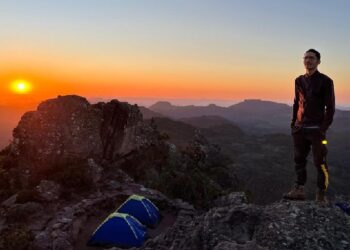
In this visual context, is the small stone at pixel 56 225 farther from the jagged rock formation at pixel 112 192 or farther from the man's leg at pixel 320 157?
the man's leg at pixel 320 157

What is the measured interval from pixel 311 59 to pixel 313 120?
5.28 ft

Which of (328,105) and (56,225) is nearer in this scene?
(328,105)

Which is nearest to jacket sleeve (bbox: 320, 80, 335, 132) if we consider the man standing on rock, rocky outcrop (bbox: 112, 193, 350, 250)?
the man standing on rock

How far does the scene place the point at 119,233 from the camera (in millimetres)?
17516

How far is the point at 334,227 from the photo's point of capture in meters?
8.57

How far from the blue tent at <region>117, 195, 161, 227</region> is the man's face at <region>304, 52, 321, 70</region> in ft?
40.9

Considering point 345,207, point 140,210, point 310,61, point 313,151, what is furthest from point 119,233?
point 310,61

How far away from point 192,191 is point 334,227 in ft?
70.5

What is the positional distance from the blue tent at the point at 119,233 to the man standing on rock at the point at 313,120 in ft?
26.4

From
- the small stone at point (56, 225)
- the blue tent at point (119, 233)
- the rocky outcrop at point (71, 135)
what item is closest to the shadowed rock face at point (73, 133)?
the rocky outcrop at point (71, 135)

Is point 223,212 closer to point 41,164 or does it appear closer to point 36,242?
point 36,242

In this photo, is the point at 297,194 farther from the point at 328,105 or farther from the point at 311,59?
the point at 311,59

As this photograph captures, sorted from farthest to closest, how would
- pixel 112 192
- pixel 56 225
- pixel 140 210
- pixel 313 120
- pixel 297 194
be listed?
pixel 112 192, pixel 140 210, pixel 56 225, pixel 297 194, pixel 313 120

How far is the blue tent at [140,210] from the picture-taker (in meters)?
20.5
